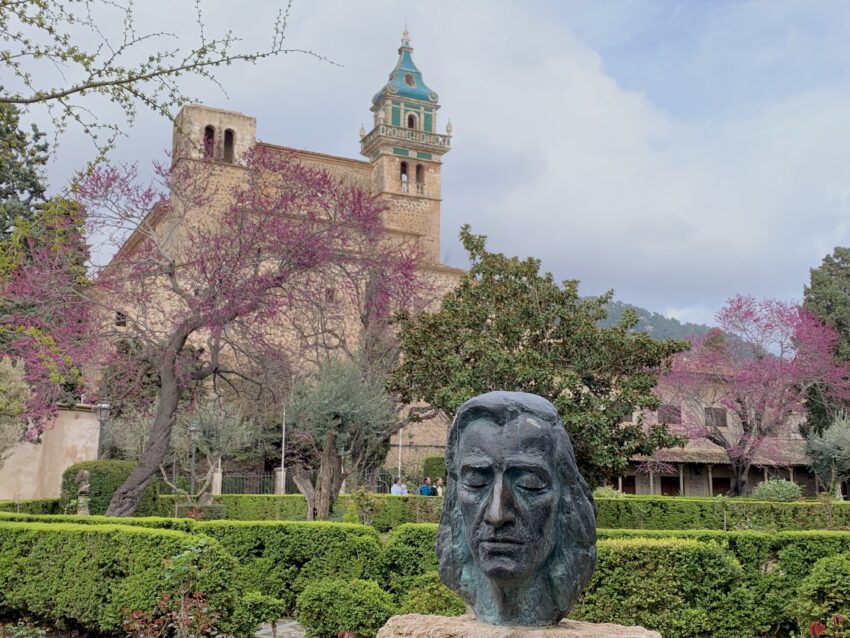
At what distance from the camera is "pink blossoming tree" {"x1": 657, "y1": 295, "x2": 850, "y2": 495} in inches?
1069

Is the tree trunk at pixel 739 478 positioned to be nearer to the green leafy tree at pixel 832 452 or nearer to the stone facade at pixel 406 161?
the green leafy tree at pixel 832 452

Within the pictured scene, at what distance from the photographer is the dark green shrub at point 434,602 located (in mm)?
7062

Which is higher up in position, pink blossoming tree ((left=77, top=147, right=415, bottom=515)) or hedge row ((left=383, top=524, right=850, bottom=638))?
pink blossoming tree ((left=77, top=147, right=415, bottom=515))

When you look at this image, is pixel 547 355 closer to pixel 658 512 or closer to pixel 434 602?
pixel 658 512

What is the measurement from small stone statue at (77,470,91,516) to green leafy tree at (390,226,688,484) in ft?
22.4

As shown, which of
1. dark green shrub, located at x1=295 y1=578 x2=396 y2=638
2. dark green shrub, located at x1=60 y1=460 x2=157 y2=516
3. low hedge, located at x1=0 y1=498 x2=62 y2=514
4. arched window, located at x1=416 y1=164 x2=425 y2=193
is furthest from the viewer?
arched window, located at x1=416 y1=164 x2=425 y2=193

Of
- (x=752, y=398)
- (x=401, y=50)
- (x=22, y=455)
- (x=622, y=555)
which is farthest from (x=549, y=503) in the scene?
(x=401, y=50)

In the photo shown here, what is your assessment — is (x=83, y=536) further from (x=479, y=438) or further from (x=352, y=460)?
(x=352, y=460)

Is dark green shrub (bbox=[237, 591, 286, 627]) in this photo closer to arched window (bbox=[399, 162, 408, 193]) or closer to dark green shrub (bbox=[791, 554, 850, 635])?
dark green shrub (bbox=[791, 554, 850, 635])

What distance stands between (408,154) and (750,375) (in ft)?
78.2

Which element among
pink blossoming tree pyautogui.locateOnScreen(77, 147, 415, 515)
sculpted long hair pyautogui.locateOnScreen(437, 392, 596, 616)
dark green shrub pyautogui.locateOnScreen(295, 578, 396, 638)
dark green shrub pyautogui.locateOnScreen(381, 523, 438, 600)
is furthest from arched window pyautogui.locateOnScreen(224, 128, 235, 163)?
sculpted long hair pyautogui.locateOnScreen(437, 392, 596, 616)

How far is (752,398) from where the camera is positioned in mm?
27141

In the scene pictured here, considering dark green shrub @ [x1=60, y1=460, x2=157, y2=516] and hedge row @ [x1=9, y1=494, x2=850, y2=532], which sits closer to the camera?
hedge row @ [x1=9, y1=494, x2=850, y2=532]

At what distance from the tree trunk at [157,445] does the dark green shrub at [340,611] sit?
480 cm
